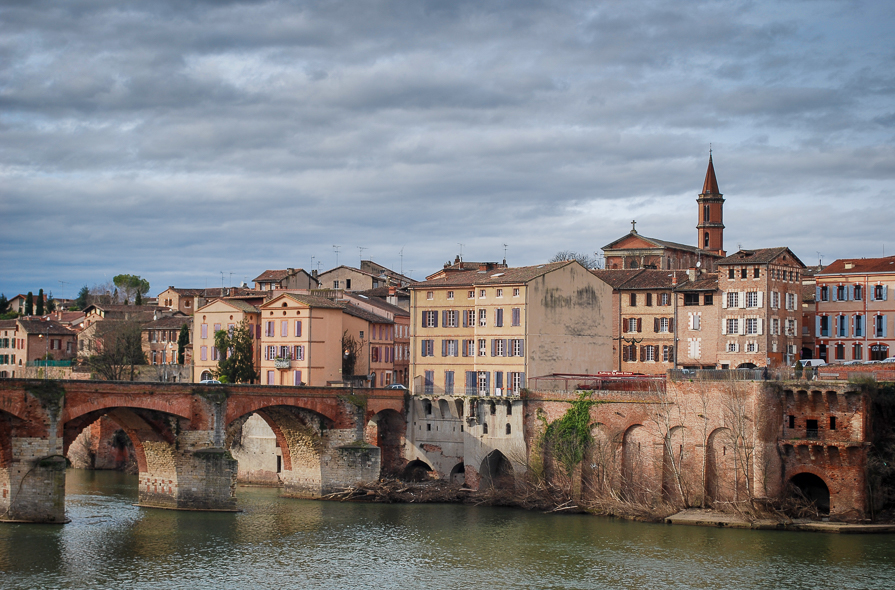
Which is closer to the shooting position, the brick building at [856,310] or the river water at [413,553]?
the river water at [413,553]

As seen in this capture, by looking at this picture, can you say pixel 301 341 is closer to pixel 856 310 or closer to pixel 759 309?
pixel 759 309

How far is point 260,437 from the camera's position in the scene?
238 ft

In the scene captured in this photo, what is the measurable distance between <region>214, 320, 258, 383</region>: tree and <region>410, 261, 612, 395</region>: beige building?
44.6 feet

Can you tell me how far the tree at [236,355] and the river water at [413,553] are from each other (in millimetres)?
19705

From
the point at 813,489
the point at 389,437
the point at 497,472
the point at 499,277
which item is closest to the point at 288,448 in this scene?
the point at 389,437

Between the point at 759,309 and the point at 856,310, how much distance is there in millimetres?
7237

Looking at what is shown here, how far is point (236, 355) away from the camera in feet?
259

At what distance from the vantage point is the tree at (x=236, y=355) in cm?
7819

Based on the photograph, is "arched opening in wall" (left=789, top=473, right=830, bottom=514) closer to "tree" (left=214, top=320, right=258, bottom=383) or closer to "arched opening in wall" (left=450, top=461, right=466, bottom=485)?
"arched opening in wall" (left=450, top=461, right=466, bottom=485)

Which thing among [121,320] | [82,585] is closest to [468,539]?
[82,585]

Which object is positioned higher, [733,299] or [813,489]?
[733,299]

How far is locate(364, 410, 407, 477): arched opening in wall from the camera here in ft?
232

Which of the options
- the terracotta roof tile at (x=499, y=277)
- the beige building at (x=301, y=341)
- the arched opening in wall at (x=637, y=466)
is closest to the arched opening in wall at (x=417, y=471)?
the beige building at (x=301, y=341)

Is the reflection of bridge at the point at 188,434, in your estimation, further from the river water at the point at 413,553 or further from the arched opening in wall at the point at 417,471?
the river water at the point at 413,553
